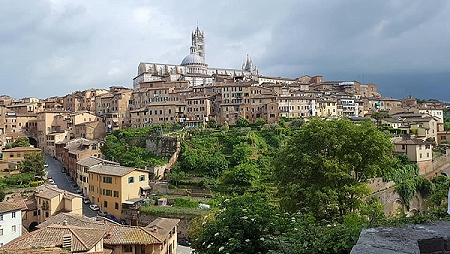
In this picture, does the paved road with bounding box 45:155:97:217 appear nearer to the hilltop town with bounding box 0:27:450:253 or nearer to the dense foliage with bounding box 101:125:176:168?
the hilltop town with bounding box 0:27:450:253

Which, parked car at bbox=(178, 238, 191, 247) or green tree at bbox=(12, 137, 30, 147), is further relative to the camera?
green tree at bbox=(12, 137, 30, 147)

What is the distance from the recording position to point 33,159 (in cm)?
4781

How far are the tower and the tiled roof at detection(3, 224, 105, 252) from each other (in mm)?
103603

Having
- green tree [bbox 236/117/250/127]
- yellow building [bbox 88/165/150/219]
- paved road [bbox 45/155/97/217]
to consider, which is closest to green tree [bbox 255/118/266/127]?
green tree [bbox 236/117/250/127]

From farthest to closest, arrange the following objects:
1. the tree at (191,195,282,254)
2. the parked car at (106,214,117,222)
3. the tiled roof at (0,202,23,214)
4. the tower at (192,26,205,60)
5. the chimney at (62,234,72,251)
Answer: the tower at (192,26,205,60) < the parked car at (106,214,117,222) < the tiled roof at (0,202,23,214) < the chimney at (62,234,72,251) < the tree at (191,195,282,254)

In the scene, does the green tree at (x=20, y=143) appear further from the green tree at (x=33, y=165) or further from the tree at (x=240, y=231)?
the tree at (x=240, y=231)

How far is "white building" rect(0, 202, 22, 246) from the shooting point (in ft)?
93.1

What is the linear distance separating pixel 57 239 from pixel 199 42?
10747 cm

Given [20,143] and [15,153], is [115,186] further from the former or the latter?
[20,143]

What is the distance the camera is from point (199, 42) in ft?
406

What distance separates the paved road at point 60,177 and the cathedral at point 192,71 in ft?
96.5

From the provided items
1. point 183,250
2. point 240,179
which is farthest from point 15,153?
point 183,250

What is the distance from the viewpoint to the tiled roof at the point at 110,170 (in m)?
39.5

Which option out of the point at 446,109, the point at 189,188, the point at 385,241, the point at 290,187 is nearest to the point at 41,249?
the point at 290,187
